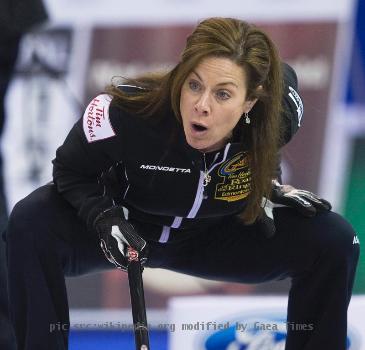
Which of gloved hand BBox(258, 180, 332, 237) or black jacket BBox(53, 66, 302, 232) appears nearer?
black jacket BBox(53, 66, 302, 232)

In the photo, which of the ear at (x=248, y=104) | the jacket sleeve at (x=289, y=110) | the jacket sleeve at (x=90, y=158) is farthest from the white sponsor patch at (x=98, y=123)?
the jacket sleeve at (x=289, y=110)

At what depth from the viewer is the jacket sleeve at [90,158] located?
6.42 feet

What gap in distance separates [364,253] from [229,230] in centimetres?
117

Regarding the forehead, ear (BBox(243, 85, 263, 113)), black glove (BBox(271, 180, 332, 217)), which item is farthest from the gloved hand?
the forehead

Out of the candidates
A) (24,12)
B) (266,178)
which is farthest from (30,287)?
(24,12)

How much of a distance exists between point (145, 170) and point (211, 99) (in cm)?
24

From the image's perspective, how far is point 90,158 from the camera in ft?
6.49

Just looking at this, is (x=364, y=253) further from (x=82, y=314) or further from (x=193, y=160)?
(x=193, y=160)

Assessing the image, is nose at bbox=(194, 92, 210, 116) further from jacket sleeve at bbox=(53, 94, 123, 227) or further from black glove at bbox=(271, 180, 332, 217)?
black glove at bbox=(271, 180, 332, 217)

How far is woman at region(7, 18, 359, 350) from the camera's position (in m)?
1.87

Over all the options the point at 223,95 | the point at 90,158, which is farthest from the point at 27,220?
the point at 223,95

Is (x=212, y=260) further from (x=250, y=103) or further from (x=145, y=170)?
(x=250, y=103)

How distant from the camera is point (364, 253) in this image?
10.4 ft

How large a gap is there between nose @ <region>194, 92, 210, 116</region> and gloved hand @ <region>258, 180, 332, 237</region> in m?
0.32
